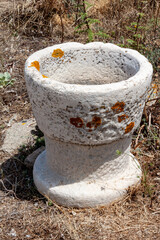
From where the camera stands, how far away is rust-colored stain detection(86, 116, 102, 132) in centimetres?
190

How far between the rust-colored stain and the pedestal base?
21.3 inches

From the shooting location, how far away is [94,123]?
6.28ft

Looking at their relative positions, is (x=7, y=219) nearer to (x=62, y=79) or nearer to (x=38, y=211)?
(x=38, y=211)

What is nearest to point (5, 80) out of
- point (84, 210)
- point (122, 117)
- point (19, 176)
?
point (19, 176)

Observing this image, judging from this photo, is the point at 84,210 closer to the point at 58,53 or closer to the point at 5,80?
the point at 58,53

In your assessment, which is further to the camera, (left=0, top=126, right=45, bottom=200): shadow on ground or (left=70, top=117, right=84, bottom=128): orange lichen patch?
(left=0, top=126, right=45, bottom=200): shadow on ground

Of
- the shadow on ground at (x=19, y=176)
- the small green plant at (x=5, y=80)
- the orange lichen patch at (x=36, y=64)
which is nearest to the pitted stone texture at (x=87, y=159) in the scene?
the shadow on ground at (x=19, y=176)

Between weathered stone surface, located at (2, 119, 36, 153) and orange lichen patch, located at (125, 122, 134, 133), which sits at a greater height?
orange lichen patch, located at (125, 122, 134, 133)

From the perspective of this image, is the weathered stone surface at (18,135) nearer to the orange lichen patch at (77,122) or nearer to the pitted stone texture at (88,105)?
the pitted stone texture at (88,105)

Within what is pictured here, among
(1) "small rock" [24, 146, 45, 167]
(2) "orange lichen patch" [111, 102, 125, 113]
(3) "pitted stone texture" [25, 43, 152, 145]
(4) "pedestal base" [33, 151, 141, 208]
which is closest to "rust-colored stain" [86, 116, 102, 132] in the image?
(3) "pitted stone texture" [25, 43, 152, 145]

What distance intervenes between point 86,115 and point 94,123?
8cm

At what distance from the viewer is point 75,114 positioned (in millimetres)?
1887

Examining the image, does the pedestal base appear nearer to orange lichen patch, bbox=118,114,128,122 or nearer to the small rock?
the small rock

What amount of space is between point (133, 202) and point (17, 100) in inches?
84.8
